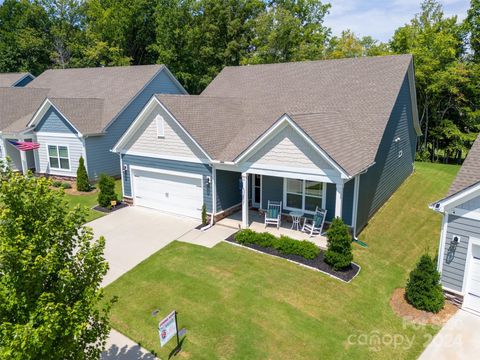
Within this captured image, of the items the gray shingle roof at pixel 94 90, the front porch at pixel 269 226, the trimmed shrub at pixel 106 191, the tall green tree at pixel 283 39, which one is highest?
the tall green tree at pixel 283 39

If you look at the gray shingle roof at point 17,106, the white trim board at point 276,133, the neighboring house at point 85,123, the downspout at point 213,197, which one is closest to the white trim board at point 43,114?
the neighboring house at point 85,123

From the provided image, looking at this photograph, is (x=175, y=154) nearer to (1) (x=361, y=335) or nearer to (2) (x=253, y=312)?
(2) (x=253, y=312)

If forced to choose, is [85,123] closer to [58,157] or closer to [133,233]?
[58,157]

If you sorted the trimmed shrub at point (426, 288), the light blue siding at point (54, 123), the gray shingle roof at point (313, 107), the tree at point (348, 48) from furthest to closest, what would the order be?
the tree at point (348, 48) < the light blue siding at point (54, 123) < the gray shingle roof at point (313, 107) < the trimmed shrub at point (426, 288)

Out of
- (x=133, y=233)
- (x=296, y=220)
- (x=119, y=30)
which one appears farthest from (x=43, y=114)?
(x=119, y=30)

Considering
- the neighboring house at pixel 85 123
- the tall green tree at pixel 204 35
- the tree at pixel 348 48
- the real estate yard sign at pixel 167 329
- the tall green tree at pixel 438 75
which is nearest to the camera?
the real estate yard sign at pixel 167 329

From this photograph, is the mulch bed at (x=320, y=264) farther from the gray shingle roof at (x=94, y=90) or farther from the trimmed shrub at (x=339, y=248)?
the gray shingle roof at (x=94, y=90)

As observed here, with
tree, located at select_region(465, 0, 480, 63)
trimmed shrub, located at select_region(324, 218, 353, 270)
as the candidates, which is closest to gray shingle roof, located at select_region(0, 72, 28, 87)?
trimmed shrub, located at select_region(324, 218, 353, 270)
